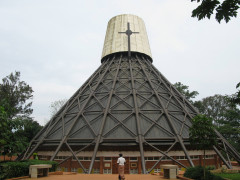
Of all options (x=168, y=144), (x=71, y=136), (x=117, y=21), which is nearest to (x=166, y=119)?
(x=168, y=144)

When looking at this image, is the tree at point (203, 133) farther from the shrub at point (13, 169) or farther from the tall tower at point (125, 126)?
the shrub at point (13, 169)

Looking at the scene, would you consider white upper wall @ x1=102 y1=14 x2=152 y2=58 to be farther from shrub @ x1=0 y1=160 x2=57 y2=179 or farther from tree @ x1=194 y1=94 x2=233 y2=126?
tree @ x1=194 y1=94 x2=233 y2=126

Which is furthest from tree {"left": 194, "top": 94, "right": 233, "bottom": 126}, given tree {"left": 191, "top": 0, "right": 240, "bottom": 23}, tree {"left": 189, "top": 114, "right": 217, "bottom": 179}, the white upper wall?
tree {"left": 191, "top": 0, "right": 240, "bottom": 23}

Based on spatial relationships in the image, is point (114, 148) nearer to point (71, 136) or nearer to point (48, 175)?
point (71, 136)

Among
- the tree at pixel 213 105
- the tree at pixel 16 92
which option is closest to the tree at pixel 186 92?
the tree at pixel 213 105

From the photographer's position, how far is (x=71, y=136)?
1695cm

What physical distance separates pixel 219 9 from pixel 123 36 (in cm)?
1941

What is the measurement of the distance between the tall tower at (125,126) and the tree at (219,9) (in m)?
10.1

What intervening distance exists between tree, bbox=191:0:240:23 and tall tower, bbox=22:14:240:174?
1015 centimetres

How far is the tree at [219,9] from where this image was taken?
7.68 meters

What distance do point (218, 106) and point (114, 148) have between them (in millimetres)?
42593

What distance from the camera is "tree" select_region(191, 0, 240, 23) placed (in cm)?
768

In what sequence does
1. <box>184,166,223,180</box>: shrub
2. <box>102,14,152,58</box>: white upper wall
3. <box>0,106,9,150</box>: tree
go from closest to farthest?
1. <box>184,166,223,180</box>: shrub
2. <box>0,106,9,150</box>: tree
3. <box>102,14,152,58</box>: white upper wall

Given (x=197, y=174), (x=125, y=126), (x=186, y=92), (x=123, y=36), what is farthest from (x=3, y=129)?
(x=186, y=92)
